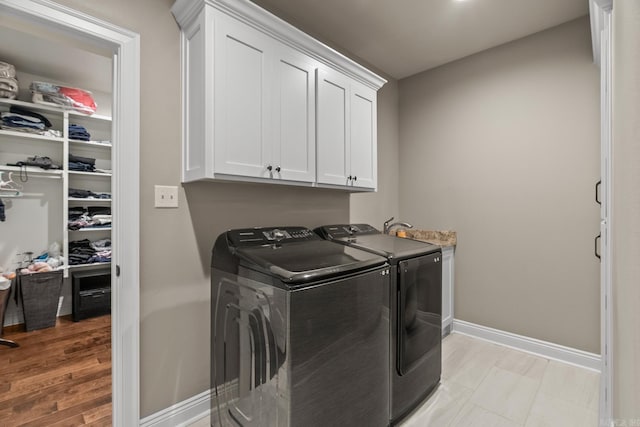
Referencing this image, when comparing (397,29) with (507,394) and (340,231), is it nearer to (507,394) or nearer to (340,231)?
(340,231)

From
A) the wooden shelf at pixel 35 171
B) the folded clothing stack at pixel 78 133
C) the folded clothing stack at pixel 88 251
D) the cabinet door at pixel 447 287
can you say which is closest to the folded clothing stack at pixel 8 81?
the folded clothing stack at pixel 78 133

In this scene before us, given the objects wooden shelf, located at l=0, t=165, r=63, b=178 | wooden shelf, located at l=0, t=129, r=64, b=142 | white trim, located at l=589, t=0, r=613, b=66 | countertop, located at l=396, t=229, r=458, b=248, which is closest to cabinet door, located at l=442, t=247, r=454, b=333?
countertop, located at l=396, t=229, r=458, b=248

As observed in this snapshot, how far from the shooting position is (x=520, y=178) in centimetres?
270

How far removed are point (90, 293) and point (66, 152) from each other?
1.67 m

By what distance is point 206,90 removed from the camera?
1.56 metres

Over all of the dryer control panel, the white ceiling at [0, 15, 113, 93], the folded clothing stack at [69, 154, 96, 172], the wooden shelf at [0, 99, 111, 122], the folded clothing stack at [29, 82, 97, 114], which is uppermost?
the white ceiling at [0, 15, 113, 93]

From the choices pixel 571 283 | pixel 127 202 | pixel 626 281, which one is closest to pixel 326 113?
pixel 127 202

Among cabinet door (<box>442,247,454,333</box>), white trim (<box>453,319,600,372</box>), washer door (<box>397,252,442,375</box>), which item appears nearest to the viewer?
washer door (<box>397,252,442,375</box>)

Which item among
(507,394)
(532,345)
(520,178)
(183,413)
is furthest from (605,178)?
(183,413)

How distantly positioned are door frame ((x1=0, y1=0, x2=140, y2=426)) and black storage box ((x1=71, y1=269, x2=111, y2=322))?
2.53 m

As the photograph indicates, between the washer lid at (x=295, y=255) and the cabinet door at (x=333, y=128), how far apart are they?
49 centimetres

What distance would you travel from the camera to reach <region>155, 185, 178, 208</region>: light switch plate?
5.57ft

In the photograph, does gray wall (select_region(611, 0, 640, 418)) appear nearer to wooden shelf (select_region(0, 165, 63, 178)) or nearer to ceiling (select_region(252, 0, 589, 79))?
ceiling (select_region(252, 0, 589, 79))

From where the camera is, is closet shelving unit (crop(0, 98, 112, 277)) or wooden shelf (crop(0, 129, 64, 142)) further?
closet shelving unit (crop(0, 98, 112, 277))
